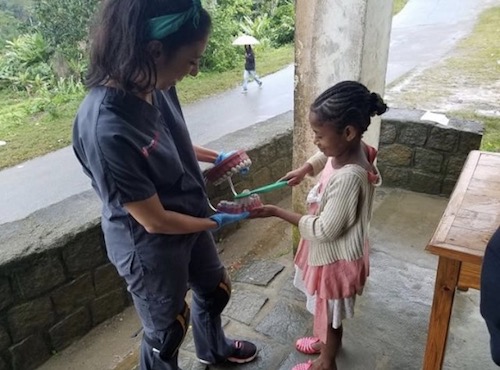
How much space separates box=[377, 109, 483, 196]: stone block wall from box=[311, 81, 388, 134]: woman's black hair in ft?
7.53

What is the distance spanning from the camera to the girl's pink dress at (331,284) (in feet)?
5.86

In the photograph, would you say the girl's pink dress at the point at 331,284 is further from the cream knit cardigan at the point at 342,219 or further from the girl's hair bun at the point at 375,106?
the girl's hair bun at the point at 375,106

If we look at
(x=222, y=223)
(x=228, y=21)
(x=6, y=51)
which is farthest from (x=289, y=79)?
(x=222, y=223)

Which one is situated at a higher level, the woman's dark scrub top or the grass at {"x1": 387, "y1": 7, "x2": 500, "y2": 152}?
the woman's dark scrub top

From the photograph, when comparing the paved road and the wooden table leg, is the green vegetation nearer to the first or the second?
the paved road

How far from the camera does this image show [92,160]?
1336 mm

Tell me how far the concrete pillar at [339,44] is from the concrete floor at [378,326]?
928mm

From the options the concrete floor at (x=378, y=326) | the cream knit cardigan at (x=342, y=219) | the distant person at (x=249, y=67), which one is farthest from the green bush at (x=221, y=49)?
the cream knit cardigan at (x=342, y=219)

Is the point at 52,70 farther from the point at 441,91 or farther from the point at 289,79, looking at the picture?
the point at 441,91

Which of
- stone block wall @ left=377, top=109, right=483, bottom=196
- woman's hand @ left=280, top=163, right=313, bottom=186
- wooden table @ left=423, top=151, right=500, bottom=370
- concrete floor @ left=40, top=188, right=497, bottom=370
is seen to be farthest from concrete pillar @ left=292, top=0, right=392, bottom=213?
stone block wall @ left=377, top=109, right=483, bottom=196

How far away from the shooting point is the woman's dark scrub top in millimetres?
1315

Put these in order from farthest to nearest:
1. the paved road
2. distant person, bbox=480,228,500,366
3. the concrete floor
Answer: the paved road
the concrete floor
distant person, bbox=480,228,500,366

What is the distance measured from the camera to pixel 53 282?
227cm

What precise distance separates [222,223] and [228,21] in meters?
12.6
